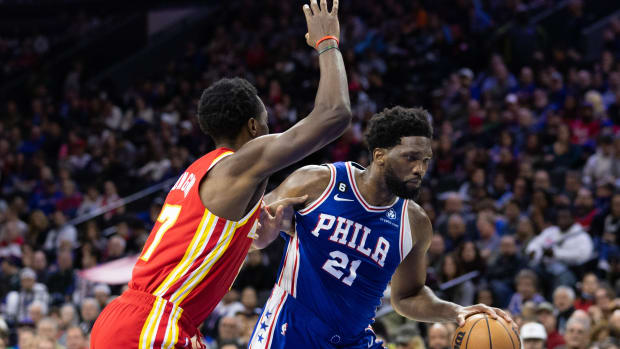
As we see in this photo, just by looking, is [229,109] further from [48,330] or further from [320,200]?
[48,330]

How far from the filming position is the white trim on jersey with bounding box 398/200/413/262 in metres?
4.60

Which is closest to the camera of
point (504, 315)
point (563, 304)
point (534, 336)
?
point (504, 315)

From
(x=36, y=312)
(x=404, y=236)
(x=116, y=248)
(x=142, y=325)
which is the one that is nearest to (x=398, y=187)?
(x=404, y=236)

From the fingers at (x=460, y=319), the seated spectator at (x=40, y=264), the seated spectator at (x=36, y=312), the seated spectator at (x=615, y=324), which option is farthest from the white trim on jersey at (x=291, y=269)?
the seated spectator at (x=40, y=264)

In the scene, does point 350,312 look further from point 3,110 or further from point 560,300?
point 3,110

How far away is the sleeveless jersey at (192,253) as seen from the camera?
337 cm

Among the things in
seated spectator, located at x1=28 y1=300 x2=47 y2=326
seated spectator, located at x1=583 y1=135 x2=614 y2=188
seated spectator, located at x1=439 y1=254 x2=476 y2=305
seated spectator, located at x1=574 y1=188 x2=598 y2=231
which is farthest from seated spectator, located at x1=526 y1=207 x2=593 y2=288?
seated spectator, located at x1=28 y1=300 x2=47 y2=326

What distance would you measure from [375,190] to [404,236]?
31 centimetres

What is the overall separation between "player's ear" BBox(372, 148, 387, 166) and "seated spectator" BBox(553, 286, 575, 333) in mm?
4302

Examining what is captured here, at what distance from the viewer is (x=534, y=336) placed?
6.99 meters

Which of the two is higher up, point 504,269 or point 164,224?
point 164,224

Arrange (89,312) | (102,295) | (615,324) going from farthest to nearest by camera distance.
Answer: (102,295), (89,312), (615,324)

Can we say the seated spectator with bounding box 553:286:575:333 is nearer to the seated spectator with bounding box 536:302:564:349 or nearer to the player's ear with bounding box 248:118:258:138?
the seated spectator with bounding box 536:302:564:349

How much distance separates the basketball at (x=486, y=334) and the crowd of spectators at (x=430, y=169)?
2.86 meters
